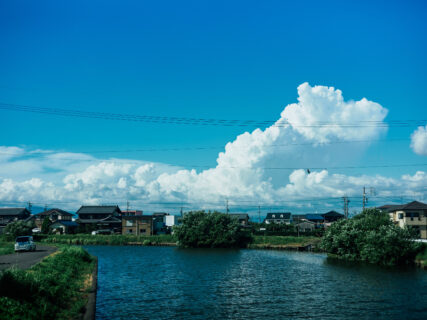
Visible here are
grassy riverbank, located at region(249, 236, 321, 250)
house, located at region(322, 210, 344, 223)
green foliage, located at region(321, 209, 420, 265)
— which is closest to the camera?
green foliage, located at region(321, 209, 420, 265)

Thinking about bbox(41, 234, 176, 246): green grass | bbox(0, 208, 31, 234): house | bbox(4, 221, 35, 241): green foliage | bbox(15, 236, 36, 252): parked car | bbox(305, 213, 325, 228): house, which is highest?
→ bbox(0, 208, 31, 234): house

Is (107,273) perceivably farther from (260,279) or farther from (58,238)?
(58,238)

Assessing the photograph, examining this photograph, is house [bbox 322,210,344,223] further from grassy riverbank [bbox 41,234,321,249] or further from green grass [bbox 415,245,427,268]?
green grass [bbox 415,245,427,268]

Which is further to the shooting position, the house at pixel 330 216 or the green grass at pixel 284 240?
the house at pixel 330 216

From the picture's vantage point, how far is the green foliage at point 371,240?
1870 inches

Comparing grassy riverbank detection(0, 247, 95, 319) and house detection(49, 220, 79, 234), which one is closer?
grassy riverbank detection(0, 247, 95, 319)

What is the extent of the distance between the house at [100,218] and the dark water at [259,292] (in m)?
65.2

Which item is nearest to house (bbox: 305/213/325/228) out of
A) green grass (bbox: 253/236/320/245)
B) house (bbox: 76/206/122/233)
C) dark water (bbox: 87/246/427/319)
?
green grass (bbox: 253/236/320/245)

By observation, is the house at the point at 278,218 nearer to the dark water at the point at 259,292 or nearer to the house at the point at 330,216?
the house at the point at 330,216

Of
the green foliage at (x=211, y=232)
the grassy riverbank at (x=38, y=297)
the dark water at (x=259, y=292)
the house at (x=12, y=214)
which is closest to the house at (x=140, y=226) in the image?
the green foliage at (x=211, y=232)

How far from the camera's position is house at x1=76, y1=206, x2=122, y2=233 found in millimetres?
105562

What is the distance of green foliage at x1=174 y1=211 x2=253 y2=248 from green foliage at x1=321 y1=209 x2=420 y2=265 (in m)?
22.7

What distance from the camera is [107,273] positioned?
37.9 m

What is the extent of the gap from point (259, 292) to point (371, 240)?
28535 mm
